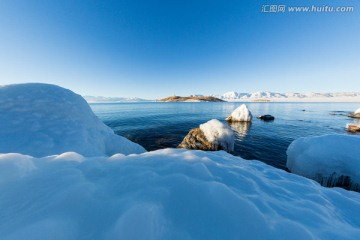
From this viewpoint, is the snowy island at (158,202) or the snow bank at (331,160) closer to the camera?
the snowy island at (158,202)

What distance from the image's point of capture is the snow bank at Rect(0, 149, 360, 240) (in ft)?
5.46

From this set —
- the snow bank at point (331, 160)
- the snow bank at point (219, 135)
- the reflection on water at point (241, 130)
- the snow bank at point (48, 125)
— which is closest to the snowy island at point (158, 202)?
the snow bank at point (48, 125)

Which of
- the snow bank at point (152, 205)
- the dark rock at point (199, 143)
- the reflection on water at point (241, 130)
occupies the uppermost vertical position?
the snow bank at point (152, 205)

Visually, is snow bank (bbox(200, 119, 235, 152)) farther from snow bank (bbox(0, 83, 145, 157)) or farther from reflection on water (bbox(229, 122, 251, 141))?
snow bank (bbox(0, 83, 145, 157))

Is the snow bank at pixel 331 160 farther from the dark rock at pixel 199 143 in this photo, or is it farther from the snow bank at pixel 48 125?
the snow bank at pixel 48 125

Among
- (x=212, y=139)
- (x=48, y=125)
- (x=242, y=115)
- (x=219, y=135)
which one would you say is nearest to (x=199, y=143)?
(x=212, y=139)

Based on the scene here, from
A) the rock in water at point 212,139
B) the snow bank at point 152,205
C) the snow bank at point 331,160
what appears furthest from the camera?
the rock in water at point 212,139

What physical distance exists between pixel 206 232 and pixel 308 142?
447 inches

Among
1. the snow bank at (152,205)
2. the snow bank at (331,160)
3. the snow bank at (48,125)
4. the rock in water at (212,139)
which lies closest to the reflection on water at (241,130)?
the rock in water at (212,139)

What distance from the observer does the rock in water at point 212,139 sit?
13.0 metres

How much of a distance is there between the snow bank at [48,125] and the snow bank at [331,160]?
1108 cm

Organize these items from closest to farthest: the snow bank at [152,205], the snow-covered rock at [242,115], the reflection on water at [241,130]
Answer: the snow bank at [152,205] < the reflection on water at [241,130] < the snow-covered rock at [242,115]

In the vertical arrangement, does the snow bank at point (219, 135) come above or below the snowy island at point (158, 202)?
below

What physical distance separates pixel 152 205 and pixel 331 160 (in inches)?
420
